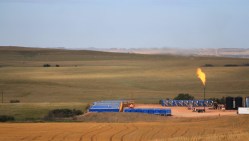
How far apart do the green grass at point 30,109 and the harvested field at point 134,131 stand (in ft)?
21.6

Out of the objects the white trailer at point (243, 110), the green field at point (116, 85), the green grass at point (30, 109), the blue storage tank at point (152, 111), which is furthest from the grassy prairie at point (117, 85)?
the white trailer at point (243, 110)

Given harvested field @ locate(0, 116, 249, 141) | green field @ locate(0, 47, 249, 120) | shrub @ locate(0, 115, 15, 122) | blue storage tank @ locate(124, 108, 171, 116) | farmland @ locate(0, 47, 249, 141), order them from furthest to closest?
green field @ locate(0, 47, 249, 120)
blue storage tank @ locate(124, 108, 171, 116)
shrub @ locate(0, 115, 15, 122)
farmland @ locate(0, 47, 249, 141)
harvested field @ locate(0, 116, 249, 141)

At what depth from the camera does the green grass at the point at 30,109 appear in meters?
31.2

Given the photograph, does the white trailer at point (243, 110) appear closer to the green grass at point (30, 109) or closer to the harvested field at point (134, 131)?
the harvested field at point (134, 131)

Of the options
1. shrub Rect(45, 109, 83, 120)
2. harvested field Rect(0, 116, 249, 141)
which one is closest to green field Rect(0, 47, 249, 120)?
shrub Rect(45, 109, 83, 120)

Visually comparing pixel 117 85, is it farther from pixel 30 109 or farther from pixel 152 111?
pixel 152 111

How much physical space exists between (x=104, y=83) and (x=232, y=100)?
25858 millimetres

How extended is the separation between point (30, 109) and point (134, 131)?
12.3m

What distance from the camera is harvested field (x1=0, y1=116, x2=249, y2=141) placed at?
1953 cm

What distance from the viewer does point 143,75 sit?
2594 inches

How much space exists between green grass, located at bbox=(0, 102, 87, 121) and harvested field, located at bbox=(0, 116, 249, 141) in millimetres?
6593

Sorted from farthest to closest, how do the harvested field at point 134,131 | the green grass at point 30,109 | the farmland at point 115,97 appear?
the green grass at point 30,109, the farmland at point 115,97, the harvested field at point 134,131

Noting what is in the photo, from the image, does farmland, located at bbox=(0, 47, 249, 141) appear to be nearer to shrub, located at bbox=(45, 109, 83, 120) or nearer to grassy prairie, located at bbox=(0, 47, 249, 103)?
grassy prairie, located at bbox=(0, 47, 249, 103)

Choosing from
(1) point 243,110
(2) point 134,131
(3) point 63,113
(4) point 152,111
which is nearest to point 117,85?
(3) point 63,113
